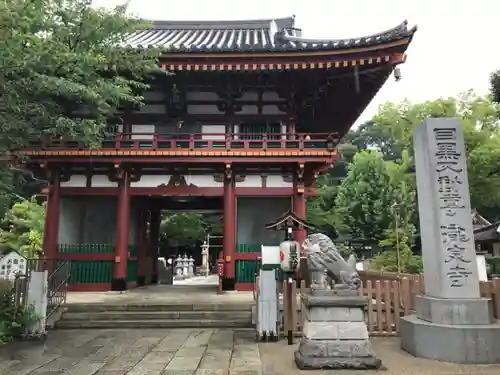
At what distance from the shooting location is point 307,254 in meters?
6.27

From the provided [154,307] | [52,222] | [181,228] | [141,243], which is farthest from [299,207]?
[181,228]

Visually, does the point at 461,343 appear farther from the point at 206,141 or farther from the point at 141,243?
the point at 141,243

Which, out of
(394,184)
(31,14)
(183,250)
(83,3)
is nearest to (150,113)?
(83,3)

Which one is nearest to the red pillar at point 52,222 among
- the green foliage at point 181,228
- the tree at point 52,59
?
the tree at point 52,59

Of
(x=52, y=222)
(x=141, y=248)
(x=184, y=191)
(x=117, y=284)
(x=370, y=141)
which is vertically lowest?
(x=117, y=284)

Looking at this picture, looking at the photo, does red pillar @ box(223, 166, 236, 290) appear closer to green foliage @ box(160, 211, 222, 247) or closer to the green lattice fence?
the green lattice fence

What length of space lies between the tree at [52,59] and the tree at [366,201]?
23157mm

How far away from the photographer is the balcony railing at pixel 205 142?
13.1 m

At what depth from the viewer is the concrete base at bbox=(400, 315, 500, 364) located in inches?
229

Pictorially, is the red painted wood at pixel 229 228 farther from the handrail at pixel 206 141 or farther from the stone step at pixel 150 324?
the stone step at pixel 150 324

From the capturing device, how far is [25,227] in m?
22.7

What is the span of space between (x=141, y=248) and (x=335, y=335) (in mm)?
11656

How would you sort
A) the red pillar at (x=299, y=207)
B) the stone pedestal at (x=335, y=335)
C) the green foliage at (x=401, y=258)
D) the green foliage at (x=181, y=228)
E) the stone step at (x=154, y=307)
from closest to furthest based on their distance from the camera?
the stone pedestal at (x=335, y=335) → the stone step at (x=154, y=307) → the red pillar at (x=299, y=207) → the green foliage at (x=401, y=258) → the green foliage at (x=181, y=228)

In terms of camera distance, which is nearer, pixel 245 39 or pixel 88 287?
pixel 88 287
